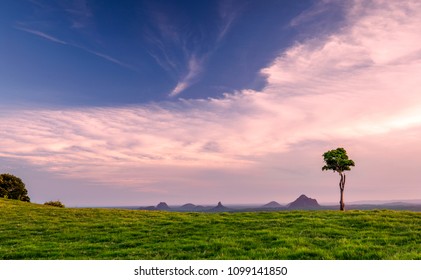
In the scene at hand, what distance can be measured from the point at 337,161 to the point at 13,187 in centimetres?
7590

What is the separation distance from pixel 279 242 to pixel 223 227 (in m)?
9.10

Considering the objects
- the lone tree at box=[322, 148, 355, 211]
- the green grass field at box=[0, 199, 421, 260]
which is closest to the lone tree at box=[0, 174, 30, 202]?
the green grass field at box=[0, 199, 421, 260]

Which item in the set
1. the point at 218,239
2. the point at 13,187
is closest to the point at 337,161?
the point at 218,239

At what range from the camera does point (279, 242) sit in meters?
24.9

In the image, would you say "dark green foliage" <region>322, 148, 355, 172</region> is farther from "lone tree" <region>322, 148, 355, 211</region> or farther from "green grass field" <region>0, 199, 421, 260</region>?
"green grass field" <region>0, 199, 421, 260</region>

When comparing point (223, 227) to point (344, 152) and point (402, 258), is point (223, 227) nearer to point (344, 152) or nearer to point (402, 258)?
point (402, 258)

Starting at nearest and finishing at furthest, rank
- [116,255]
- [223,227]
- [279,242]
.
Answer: [116,255]
[279,242]
[223,227]

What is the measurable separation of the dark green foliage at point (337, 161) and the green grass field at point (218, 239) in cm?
2328

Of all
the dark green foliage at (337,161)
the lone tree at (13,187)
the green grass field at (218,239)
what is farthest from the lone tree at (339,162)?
the lone tree at (13,187)

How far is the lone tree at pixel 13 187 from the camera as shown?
9269 centimetres

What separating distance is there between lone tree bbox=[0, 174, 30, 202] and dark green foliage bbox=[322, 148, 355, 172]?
72.4 m

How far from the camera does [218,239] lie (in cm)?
2586
